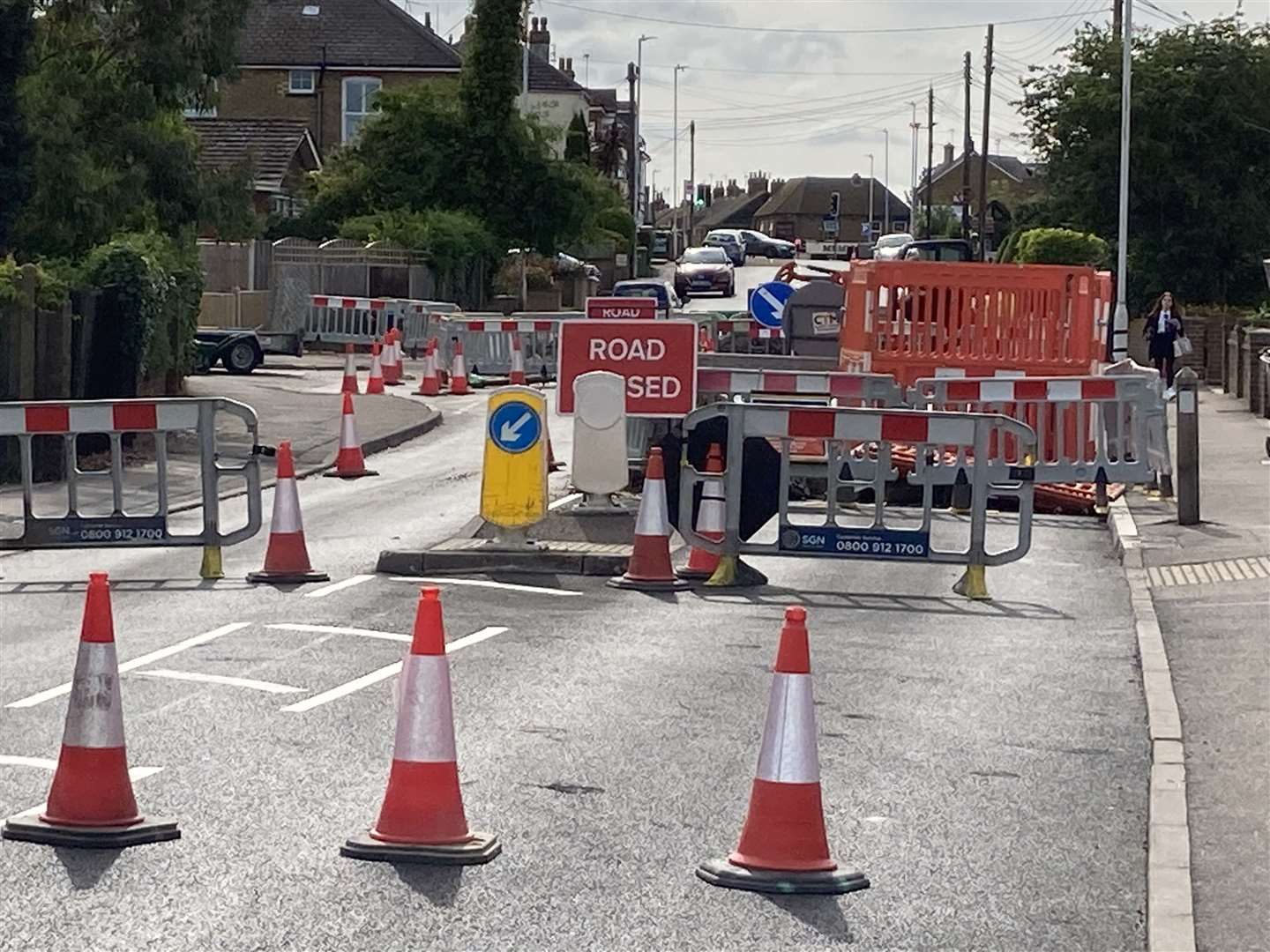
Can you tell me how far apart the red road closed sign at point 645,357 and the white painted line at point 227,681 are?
20.0 feet

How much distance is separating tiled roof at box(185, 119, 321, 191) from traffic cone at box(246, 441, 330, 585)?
40.8 m

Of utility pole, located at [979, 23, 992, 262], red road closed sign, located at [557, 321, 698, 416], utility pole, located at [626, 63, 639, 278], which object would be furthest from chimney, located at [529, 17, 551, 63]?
red road closed sign, located at [557, 321, 698, 416]

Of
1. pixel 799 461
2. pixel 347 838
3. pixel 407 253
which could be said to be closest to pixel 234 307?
pixel 407 253

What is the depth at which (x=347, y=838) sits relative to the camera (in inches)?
277

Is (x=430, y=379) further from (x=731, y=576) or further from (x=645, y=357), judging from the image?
(x=731, y=576)

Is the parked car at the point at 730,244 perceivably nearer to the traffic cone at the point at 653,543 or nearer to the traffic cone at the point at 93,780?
the traffic cone at the point at 653,543

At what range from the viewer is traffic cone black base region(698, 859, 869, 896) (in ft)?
21.6

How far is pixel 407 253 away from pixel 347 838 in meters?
41.7

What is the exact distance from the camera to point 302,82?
229ft

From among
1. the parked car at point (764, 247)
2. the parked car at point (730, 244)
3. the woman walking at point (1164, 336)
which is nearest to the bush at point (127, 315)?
the woman walking at point (1164, 336)

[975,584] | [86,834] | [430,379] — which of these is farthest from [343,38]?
[86,834]

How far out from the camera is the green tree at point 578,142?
77625 mm

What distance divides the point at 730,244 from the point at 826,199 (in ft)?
307

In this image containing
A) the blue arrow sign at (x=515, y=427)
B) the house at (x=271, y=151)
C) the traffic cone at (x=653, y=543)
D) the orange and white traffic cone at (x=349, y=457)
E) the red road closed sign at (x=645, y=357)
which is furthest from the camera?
the house at (x=271, y=151)
